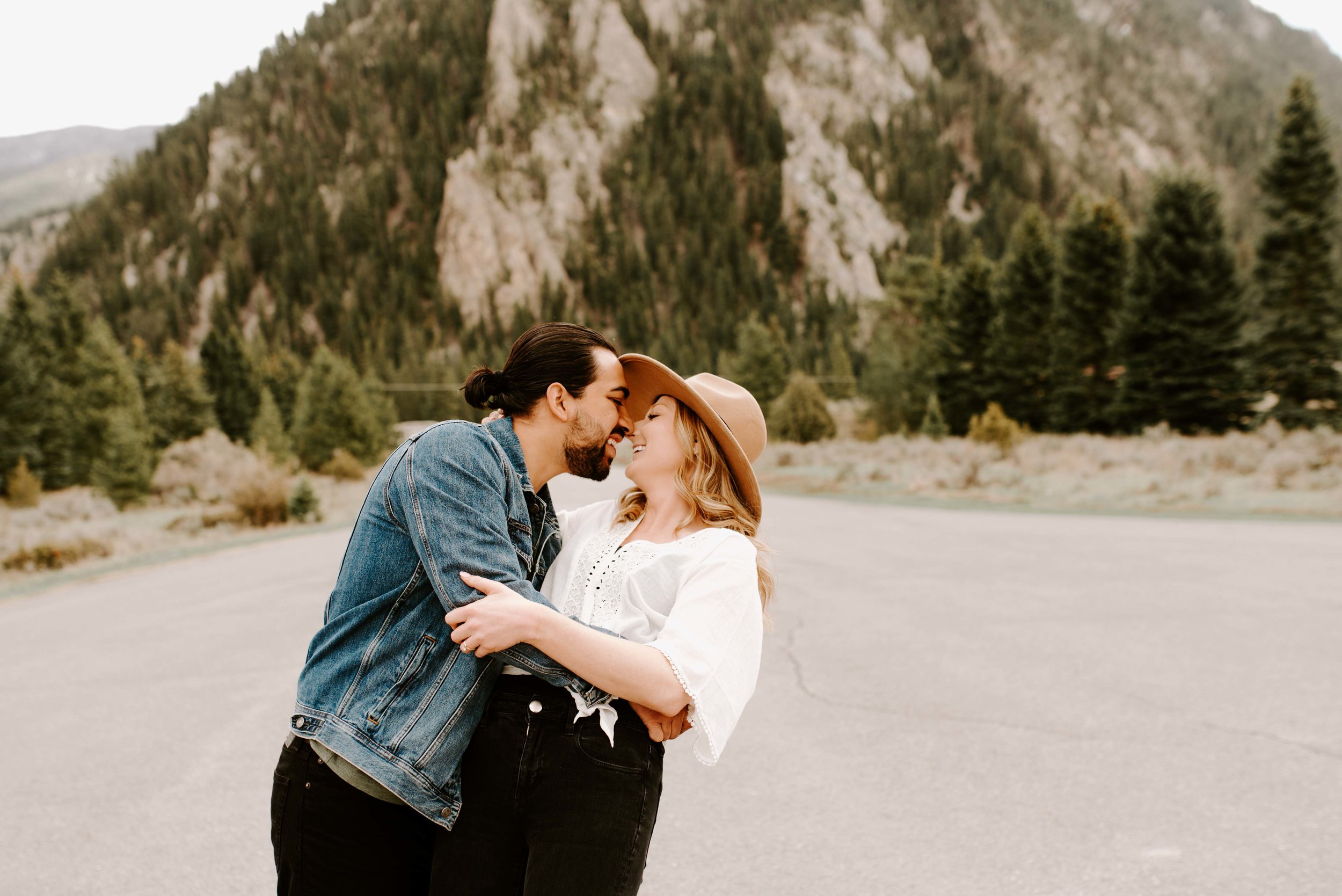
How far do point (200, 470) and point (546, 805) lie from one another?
3772cm

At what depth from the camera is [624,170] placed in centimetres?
12644

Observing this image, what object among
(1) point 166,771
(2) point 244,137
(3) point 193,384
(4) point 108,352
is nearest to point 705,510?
(1) point 166,771

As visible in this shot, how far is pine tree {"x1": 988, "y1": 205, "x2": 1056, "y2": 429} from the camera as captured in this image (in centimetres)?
4050

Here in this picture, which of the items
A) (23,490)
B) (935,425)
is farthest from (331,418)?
(935,425)

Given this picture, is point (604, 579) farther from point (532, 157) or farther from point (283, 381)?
point (532, 157)

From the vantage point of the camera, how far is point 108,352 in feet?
134

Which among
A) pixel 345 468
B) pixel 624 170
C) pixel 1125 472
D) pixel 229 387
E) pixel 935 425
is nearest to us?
pixel 1125 472

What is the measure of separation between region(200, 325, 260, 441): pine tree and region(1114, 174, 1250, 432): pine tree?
4371 cm

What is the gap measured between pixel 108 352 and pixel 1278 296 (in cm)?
4375

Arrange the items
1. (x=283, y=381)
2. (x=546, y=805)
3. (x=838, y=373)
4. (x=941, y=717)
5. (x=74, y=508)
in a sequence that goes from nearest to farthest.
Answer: (x=546, y=805)
(x=941, y=717)
(x=74, y=508)
(x=283, y=381)
(x=838, y=373)

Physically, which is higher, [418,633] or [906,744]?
[418,633]

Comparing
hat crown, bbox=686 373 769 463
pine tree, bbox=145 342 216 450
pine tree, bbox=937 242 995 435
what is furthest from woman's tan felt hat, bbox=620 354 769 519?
pine tree, bbox=145 342 216 450

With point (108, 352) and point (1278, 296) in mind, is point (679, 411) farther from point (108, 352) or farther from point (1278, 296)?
point (108, 352)

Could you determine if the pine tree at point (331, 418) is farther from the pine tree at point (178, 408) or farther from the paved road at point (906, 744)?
the paved road at point (906, 744)
